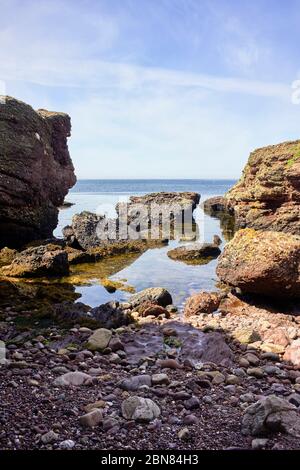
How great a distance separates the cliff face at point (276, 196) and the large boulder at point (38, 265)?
37.8 ft

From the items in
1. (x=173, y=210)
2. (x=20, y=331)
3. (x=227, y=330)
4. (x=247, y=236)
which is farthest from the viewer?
(x=173, y=210)

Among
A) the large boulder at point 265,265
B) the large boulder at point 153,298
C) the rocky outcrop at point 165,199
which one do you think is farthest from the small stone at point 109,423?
the rocky outcrop at point 165,199

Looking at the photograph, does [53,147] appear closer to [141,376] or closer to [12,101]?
[12,101]

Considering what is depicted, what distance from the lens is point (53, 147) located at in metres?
23.7

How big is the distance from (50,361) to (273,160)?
66.3 ft

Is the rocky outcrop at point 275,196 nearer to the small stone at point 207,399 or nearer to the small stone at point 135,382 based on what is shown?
the small stone at point 135,382

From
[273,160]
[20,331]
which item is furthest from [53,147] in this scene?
[20,331]

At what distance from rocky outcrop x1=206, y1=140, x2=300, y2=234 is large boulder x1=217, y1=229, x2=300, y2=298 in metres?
10.4

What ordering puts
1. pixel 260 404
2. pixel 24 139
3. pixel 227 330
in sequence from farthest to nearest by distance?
pixel 24 139 < pixel 227 330 < pixel 260 404

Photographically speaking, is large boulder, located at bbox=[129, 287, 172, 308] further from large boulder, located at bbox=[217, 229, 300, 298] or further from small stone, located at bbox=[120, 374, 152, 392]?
small stone, located at bbox=[120, 374, 152, 392]

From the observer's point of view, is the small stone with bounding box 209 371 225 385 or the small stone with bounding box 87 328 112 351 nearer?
the small stone with bounding box 209 371 225 385

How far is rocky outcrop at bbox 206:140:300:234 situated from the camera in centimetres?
2098

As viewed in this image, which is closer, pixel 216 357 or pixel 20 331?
pixel 216 357

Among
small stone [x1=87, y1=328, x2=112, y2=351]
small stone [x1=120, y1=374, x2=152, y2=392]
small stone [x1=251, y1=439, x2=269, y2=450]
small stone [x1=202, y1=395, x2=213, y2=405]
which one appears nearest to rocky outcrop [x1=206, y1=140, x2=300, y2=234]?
small stone [x1=87, y1=328, x2=112, y2=351]
